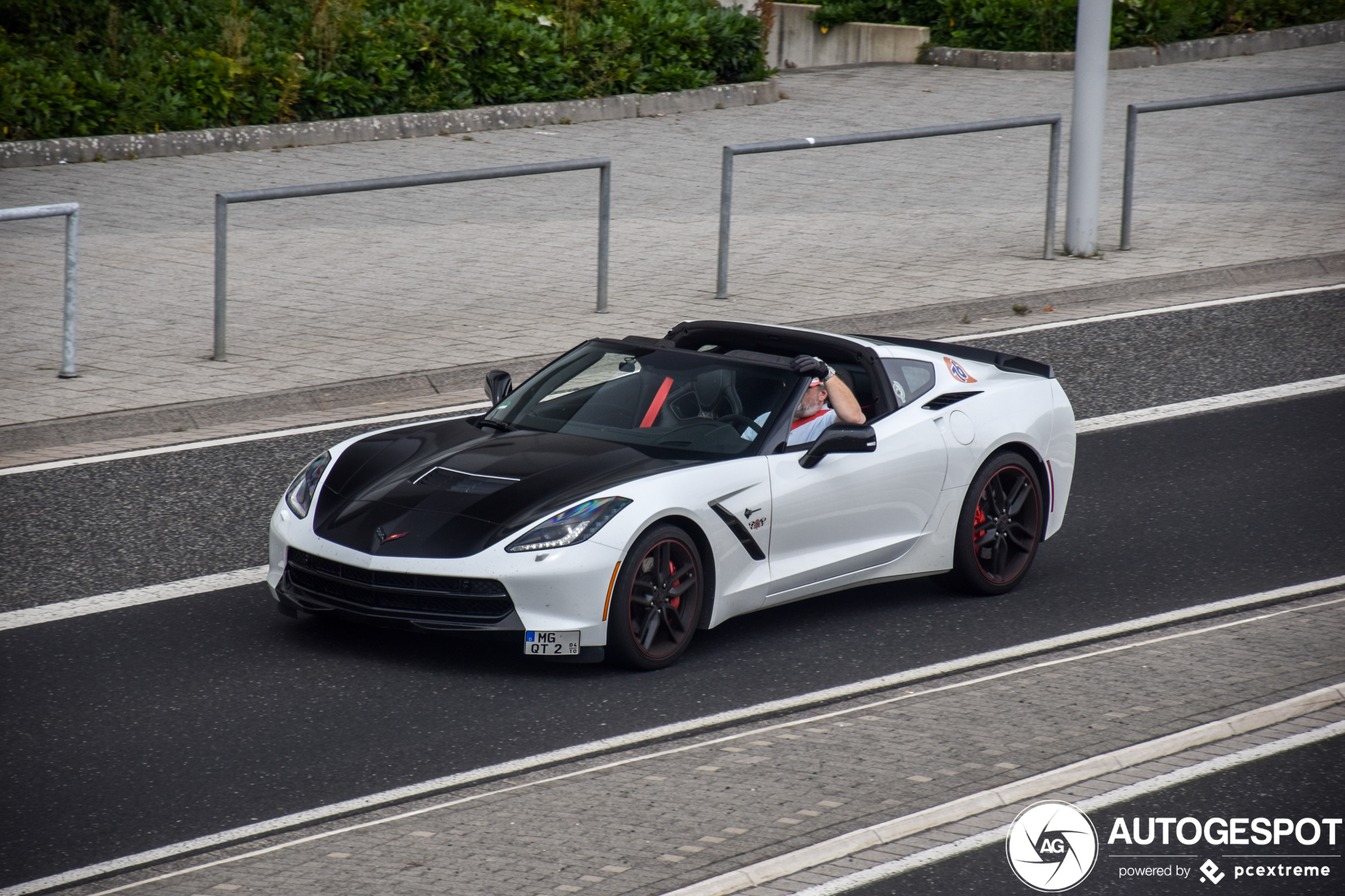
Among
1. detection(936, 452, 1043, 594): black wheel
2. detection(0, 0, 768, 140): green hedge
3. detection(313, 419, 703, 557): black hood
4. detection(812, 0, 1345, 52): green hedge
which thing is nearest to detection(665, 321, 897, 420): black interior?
detection(936, 452, 1043, 594): black wheel

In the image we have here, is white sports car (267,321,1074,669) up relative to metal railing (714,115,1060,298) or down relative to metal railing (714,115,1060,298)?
down

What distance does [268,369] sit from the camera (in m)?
11.4

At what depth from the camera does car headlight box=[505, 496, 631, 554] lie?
6.58 meters

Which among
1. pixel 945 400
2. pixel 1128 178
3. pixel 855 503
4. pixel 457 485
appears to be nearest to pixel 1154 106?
pixel 1128 178

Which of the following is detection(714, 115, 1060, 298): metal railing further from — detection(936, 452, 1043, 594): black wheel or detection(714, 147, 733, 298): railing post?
detection(936, 452, 1043, 594): black wheel

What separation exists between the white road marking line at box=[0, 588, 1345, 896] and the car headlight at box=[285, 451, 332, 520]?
169cm

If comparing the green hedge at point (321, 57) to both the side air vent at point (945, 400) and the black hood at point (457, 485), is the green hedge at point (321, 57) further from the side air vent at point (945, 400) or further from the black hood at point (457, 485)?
the side air vent at point (945, 400)

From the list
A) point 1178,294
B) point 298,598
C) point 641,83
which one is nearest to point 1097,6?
point 1178,294

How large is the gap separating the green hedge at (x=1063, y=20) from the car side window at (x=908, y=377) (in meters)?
19.2

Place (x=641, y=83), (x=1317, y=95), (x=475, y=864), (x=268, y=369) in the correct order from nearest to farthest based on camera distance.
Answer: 1. (x=475, y=864)
2. (x=268, y=369)
3. (x=1317, y=95)
4. (x=641, y=83)

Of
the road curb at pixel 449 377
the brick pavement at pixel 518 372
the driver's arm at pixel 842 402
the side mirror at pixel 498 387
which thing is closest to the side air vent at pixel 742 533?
the driver's arm at pixel 842 402

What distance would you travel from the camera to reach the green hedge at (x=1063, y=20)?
1033 inches

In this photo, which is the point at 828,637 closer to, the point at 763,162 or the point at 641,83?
the point at 763,162

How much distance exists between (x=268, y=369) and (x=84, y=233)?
4.49 m
